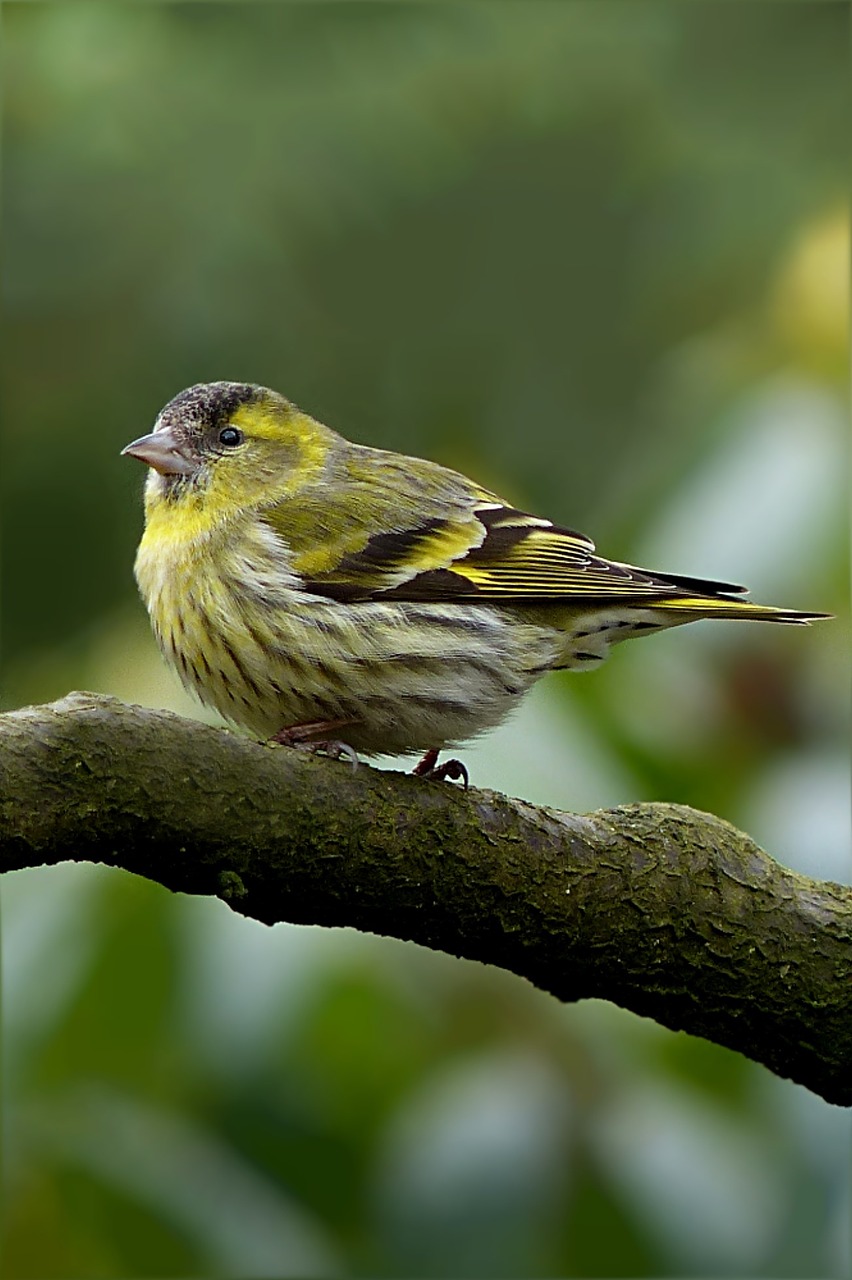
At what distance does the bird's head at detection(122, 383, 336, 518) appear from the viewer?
292 cm

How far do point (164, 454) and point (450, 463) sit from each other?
114 centimetres

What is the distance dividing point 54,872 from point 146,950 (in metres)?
0.26

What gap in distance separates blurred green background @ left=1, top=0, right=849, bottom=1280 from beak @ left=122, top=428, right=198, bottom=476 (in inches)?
13.8

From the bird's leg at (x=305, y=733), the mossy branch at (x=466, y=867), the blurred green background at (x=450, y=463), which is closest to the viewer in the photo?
the mossy branch at (x=466, y=867)

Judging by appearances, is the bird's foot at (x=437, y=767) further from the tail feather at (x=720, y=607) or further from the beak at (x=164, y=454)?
the beak at (x=164, y=454)

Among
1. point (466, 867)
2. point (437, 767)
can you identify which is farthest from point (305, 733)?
point (466, 867)

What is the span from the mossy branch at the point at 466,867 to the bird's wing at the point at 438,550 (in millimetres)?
447

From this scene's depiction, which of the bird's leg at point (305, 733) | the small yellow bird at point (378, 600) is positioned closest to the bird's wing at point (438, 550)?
the small yellow bird at point (378, 600)

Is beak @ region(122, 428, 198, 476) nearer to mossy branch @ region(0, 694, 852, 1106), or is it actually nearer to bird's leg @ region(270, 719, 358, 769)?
bird's leg @ region(270, 719, 358, 769)

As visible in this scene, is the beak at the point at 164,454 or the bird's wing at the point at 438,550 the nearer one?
the bird's wing at the point at 438,550

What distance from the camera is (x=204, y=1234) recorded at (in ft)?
9.13

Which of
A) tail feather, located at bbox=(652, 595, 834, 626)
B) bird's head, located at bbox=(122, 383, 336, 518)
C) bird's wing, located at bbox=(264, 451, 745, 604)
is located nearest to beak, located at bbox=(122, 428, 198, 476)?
bird's head, located at bbox=(122, 383, 336, 518)

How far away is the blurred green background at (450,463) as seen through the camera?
→ 281cm

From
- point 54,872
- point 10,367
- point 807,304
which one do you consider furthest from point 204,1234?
point 10,367
